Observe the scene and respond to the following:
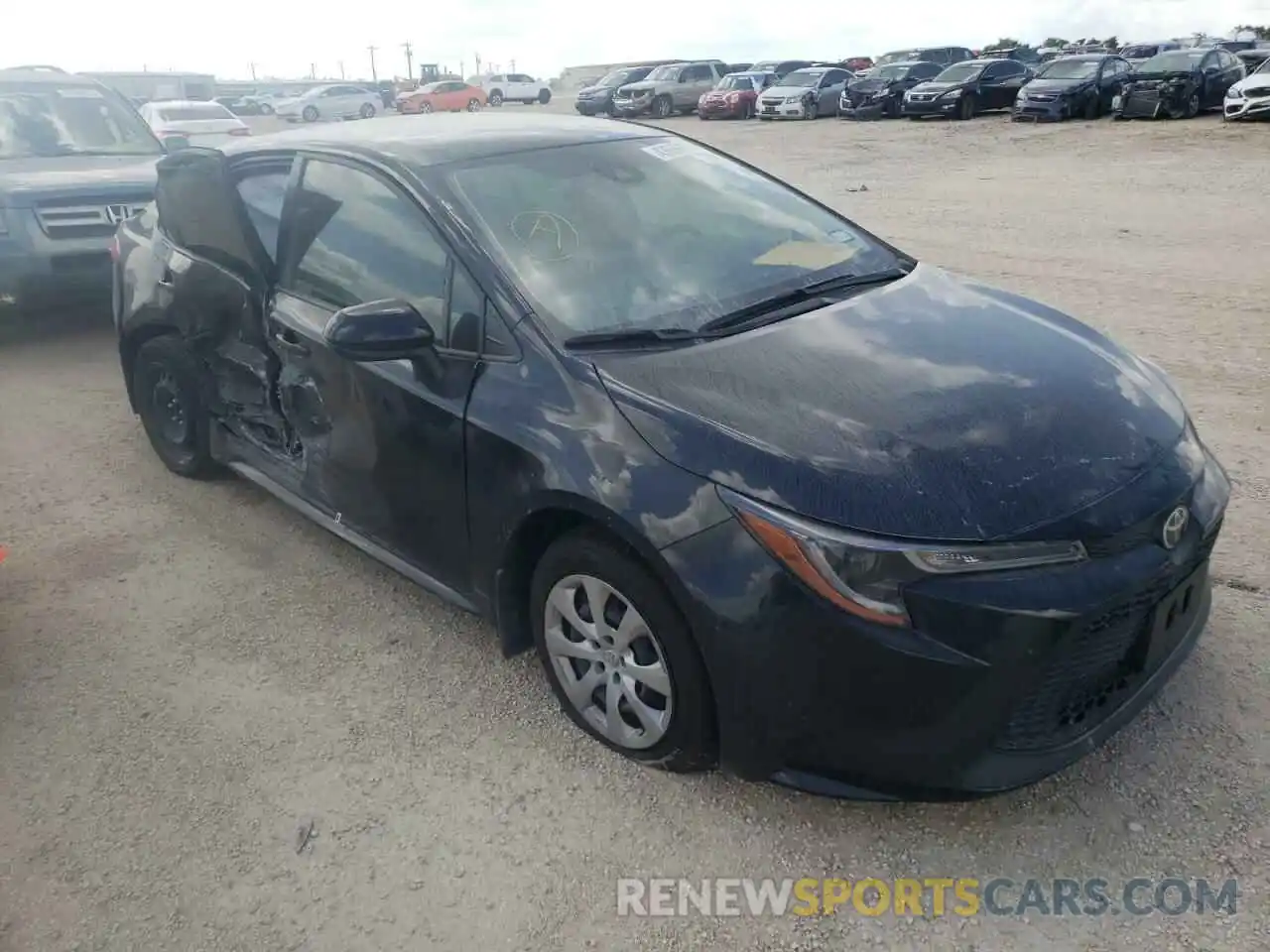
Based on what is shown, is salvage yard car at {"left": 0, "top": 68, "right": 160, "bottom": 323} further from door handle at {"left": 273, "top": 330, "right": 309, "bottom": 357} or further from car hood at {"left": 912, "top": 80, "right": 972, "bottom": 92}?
car hood at {"left": 912, "top": 80, "right": 972, "bottom": 92}

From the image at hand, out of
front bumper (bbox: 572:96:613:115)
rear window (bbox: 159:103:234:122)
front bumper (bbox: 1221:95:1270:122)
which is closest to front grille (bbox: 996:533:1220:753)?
Answer: rear window (bbox: 159:103:234:122)

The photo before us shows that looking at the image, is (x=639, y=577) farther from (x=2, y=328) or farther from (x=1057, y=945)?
(x=2, y=328)

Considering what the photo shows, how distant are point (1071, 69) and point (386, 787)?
84.1 feet

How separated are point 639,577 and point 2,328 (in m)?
7.21

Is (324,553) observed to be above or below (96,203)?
below

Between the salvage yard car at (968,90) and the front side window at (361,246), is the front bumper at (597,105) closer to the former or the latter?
the salvage yard car at (968,90)

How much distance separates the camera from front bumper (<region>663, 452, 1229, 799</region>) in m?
2.20

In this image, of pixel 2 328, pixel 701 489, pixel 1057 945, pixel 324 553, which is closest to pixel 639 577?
pixel 701 489

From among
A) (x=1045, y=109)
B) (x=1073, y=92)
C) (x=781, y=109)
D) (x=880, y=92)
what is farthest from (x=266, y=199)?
(x=781, y=109)

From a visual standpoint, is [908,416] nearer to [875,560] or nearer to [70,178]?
[875,560]

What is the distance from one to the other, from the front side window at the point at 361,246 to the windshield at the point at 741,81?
1208 inches

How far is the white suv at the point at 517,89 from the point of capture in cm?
4872

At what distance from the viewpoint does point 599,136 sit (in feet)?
12.0

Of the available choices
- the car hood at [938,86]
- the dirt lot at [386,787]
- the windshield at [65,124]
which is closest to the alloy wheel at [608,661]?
the dirt lot at [386,787]
